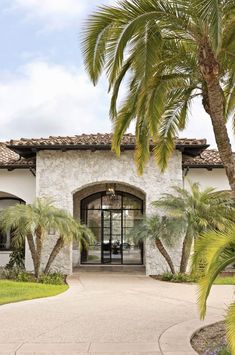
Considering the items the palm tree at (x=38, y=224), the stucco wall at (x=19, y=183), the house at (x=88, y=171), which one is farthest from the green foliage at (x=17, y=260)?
the palm tree at (x=38, y=224)

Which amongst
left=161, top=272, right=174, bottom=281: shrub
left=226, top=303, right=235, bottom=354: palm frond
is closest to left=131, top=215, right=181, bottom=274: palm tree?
left=161, top=272, right=174, bottom=281: shrub

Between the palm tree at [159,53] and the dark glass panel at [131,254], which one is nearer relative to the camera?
the palm tree at [159,53]

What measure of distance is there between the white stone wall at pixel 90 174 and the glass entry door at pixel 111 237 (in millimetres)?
4098

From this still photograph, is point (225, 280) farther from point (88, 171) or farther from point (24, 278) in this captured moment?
point (24, 278)

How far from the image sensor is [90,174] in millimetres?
19016

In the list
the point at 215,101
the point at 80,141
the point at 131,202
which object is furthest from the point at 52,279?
the point at 215,101

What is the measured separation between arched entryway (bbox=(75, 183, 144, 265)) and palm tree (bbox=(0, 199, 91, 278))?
212 inches

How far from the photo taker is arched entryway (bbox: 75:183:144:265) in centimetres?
2264

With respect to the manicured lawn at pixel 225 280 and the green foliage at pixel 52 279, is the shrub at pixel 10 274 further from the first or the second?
the manicured lawn at pixel 225 280

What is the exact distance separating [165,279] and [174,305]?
18.8 ft

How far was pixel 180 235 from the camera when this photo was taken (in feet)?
55.2

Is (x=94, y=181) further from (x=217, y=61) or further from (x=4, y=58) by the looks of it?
(x=217, y=61)

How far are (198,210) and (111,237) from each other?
23.5ft

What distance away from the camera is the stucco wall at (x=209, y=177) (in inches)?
802
